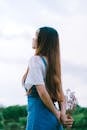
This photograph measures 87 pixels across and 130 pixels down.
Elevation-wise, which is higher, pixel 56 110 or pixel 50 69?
pixel 50 69

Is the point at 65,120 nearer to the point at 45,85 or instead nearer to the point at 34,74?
the point at 45,85

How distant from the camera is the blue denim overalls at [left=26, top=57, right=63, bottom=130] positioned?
3.66 metres

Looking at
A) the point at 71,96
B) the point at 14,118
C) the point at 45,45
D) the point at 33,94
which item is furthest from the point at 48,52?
the point at 14,118

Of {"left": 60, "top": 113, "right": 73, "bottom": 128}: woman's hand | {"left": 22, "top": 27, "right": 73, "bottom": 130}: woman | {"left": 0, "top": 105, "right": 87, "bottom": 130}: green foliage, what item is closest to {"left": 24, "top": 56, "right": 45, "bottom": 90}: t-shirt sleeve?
{"left": 22, "top": 27, "right": 73, "bottom": 130}: woman

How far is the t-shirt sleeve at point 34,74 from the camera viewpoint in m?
3.67

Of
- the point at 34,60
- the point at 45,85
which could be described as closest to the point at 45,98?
the point at 45,85

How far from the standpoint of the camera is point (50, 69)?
148 inches

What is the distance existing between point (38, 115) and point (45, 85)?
215mm

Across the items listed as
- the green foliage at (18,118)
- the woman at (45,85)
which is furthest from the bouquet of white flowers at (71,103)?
the green foliage at (18,118)

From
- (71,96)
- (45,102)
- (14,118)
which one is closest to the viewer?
(45,102)

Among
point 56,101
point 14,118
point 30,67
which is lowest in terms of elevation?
point 14,118

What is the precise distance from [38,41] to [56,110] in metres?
0.50

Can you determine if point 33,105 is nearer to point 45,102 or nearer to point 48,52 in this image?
point 45,102

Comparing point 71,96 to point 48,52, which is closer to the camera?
point 48,52
